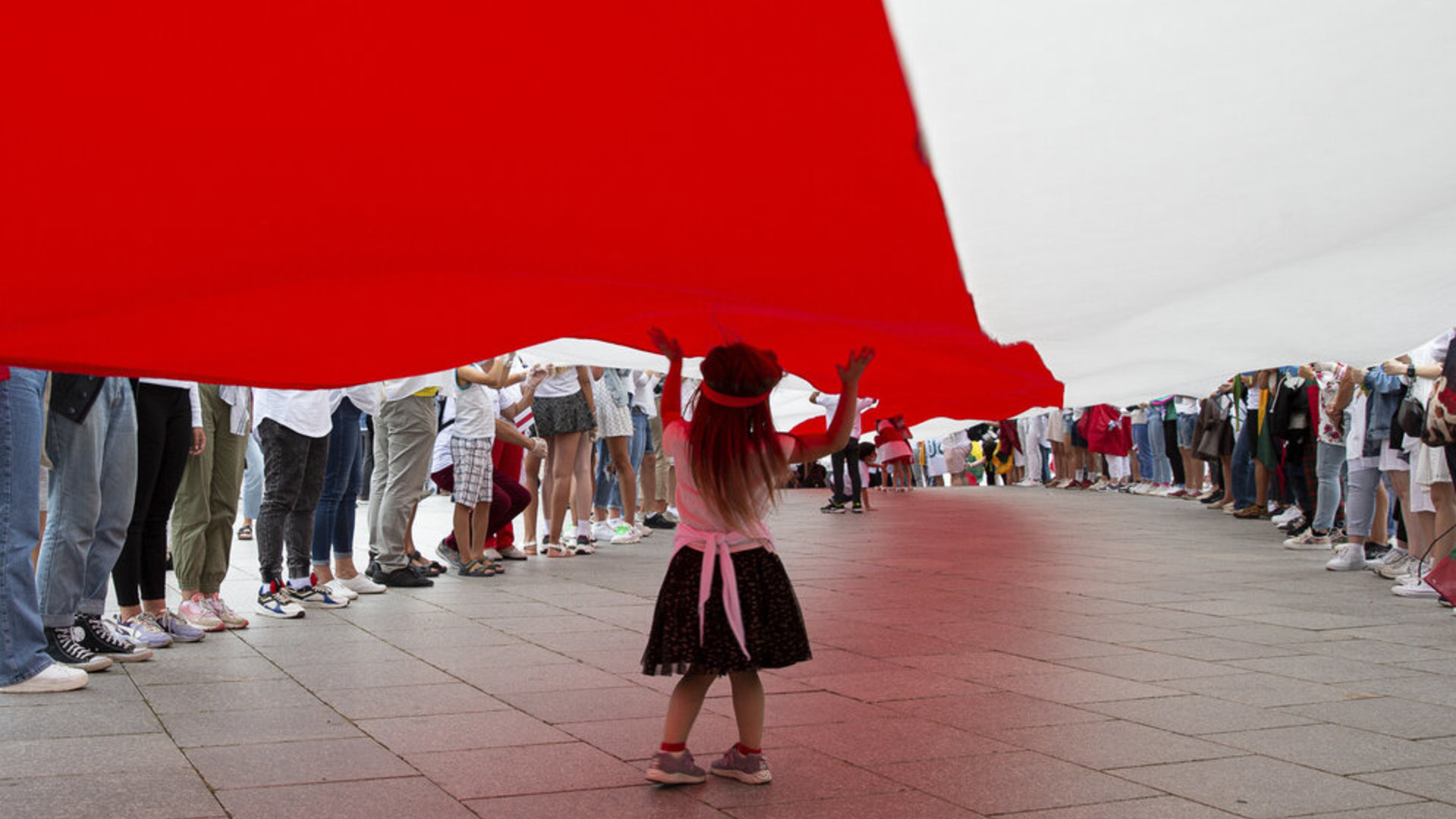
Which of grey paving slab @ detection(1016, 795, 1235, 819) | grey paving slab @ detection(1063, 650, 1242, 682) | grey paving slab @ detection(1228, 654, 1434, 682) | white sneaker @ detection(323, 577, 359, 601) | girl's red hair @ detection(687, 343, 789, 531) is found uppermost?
girl's red hair @ detection(687, 343, 789, 531)

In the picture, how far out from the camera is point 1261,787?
366cm

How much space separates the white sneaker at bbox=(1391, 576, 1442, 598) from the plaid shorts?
5.79m

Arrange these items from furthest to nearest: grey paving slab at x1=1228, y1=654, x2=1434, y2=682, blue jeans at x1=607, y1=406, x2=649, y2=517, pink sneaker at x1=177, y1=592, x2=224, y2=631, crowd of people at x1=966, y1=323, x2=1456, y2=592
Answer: blue jeans at x1=607, y1=406, x2=649, y2=517, crowd of people at x1=966, y1=323, x2=1456, y2=592, pink sneaker at x1=177, y1=592, x2=224, y2=631, grey paving slab at x1=1228, y1=654, x2=1434, y2=682

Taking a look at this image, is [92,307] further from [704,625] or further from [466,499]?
[466,499]

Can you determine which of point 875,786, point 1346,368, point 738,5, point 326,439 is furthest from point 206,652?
point 1346,368

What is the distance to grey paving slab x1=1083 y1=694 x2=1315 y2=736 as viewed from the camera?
4.41 m

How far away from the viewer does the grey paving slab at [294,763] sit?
12.2 feet

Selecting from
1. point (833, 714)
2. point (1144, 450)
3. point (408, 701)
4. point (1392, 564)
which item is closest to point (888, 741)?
point (833, 714)

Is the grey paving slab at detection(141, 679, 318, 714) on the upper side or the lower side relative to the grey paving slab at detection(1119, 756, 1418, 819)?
upper

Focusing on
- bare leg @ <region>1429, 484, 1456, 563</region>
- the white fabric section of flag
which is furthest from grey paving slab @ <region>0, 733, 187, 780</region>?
bare leg @ <region>1429, 484, 1456, 563</region>

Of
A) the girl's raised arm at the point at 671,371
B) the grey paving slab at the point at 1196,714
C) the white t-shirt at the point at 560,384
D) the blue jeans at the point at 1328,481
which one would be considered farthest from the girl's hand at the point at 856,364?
the blue jeans at the point at 1328,481

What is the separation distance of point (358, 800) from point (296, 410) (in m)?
3.46

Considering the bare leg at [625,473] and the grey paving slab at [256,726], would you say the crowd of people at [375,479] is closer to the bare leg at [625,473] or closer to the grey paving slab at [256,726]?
the bare leg at [625,473]

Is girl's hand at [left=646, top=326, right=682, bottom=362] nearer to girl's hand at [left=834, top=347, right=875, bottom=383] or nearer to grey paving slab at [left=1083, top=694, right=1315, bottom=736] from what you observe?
girl's hand at [left=834, top=347, right=875, bottom=383]
